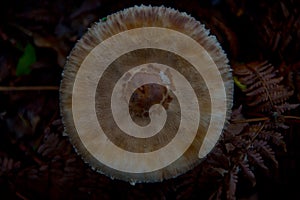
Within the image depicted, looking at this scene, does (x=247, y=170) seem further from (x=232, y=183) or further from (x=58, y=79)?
(x=58, y=79)

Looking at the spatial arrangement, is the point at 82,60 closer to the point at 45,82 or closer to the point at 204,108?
the point at 204,108

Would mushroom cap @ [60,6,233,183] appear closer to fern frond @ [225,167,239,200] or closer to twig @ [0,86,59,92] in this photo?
fern frond @ [225,167,239,200]

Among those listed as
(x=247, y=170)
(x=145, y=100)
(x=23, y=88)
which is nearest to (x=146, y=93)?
(x=145, y=100)

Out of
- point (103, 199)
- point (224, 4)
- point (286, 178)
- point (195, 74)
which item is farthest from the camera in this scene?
point (224, 4)

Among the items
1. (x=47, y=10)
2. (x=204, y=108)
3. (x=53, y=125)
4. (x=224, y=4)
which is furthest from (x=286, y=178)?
(x=47, y=10)

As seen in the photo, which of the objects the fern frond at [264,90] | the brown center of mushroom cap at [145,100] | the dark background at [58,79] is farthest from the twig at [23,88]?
the fern frond at [264,90]

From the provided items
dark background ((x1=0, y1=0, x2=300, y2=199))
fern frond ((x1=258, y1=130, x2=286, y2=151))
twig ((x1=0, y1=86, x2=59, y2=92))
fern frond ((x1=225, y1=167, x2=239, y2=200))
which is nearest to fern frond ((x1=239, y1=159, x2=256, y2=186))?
fern frond ((x1=225, y1=167, x2=239, y2=200))
